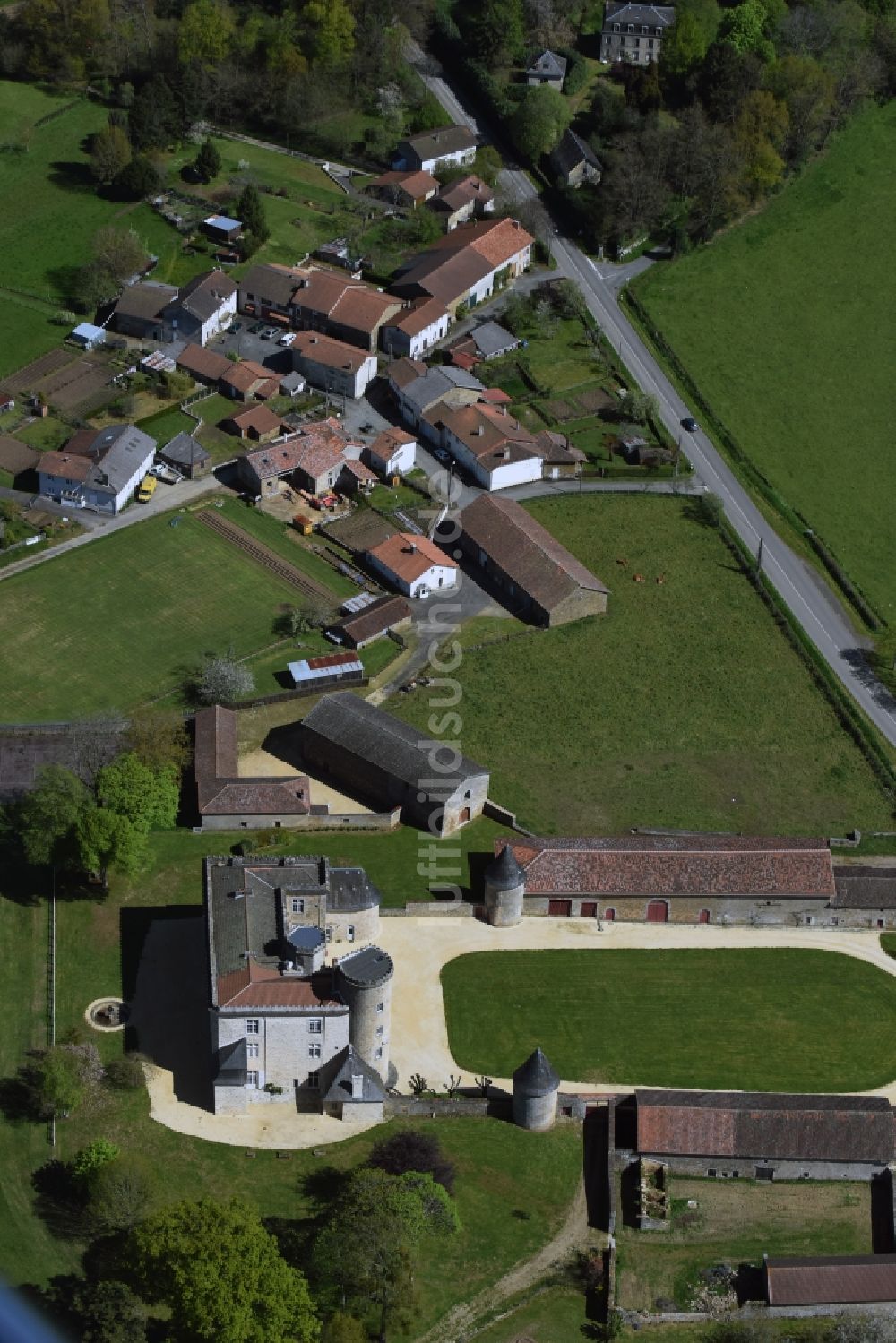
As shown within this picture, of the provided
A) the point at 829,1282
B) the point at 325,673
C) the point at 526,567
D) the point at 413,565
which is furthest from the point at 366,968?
the point at 526,567

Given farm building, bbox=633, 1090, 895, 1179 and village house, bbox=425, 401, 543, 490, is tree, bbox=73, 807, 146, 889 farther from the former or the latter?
village house, bbox=425, 401, 543, 490

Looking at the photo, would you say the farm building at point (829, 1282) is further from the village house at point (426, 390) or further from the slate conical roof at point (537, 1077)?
the village house at point (426, 390)

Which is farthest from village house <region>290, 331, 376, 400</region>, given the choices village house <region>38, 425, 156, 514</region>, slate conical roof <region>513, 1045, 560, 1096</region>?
slate conical roof <region>513, 1045, 560, 1096</region>

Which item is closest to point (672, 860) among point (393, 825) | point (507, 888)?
point (507, 888)

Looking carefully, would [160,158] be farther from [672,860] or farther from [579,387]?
[672,860]

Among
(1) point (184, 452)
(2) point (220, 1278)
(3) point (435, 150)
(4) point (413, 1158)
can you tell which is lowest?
(4) point (413, 1158)

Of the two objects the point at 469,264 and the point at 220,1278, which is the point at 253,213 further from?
the point at 220,1278
